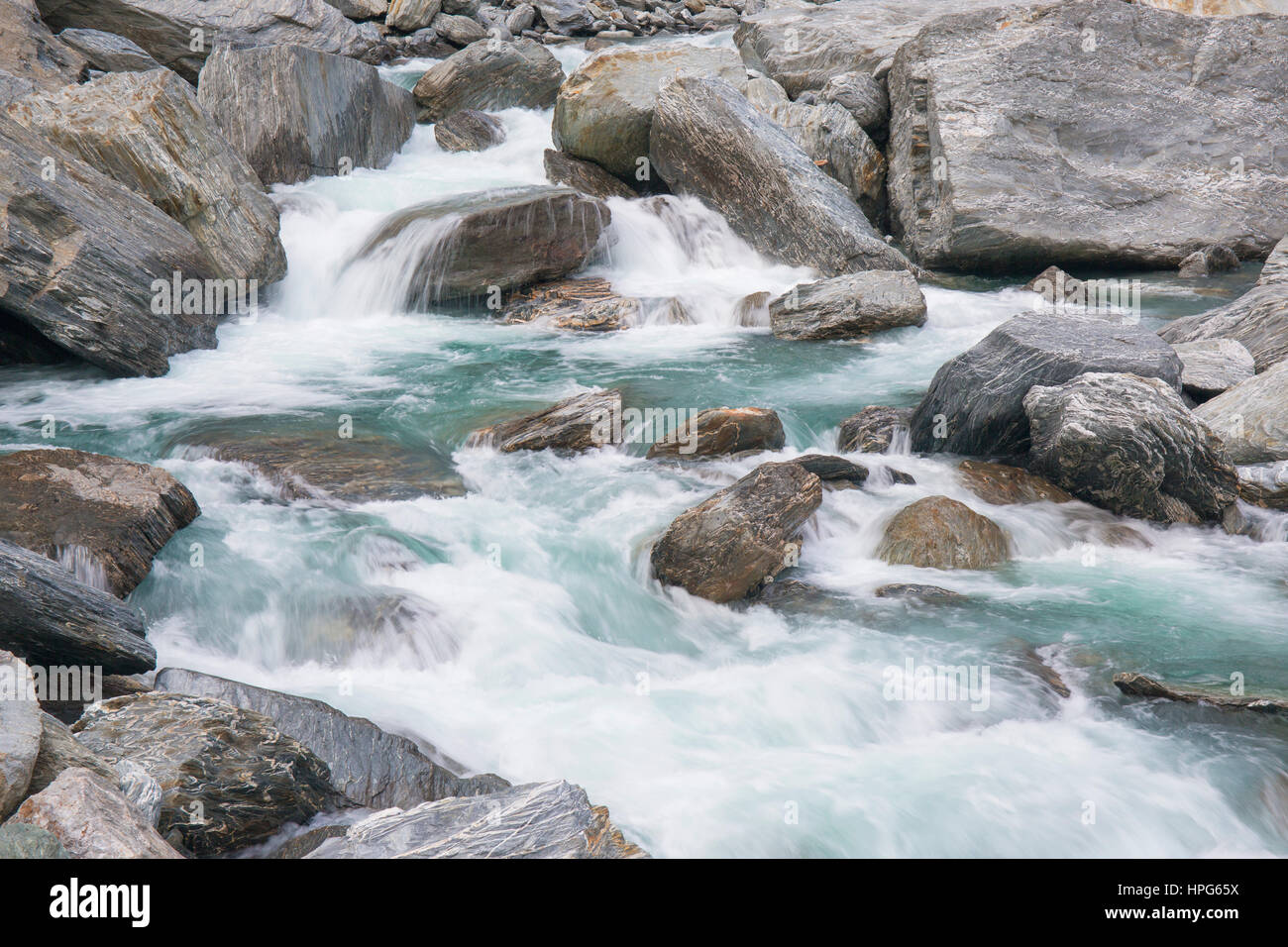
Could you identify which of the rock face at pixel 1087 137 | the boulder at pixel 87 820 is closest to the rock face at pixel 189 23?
the rock face at pixel 1087 137

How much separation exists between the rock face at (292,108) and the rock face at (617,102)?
2645 mm

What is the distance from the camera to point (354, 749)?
4.40m

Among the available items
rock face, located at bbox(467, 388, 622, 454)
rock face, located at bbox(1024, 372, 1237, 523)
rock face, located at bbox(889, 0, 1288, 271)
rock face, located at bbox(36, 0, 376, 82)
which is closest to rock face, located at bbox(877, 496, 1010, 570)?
rock face, located at bbox(1024, 372, 1237, 523)

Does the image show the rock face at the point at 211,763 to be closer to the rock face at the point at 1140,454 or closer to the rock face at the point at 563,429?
the rock face at the point at 563,429

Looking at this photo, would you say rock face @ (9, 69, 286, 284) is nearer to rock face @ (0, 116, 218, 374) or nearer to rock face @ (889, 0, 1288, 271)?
rock face @ (0, 116, 218, 374)

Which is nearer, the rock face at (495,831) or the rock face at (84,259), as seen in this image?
the rock face at (495,831)

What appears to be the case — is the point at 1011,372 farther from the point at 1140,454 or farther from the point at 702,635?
the point at 702,635

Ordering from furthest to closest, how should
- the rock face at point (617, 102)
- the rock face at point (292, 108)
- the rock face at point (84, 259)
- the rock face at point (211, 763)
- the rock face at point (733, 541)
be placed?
the rock face at point (617, 102) < the rock face at point (292, 108) < the rock face at point (84, 259) < the rock face at point (733, 541) < the rock face at point (211, 763)

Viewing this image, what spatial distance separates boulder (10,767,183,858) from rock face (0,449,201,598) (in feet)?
9.12

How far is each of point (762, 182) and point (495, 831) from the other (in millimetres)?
10289

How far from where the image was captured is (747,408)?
7953 millimetres

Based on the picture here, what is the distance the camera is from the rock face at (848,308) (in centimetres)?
1066
